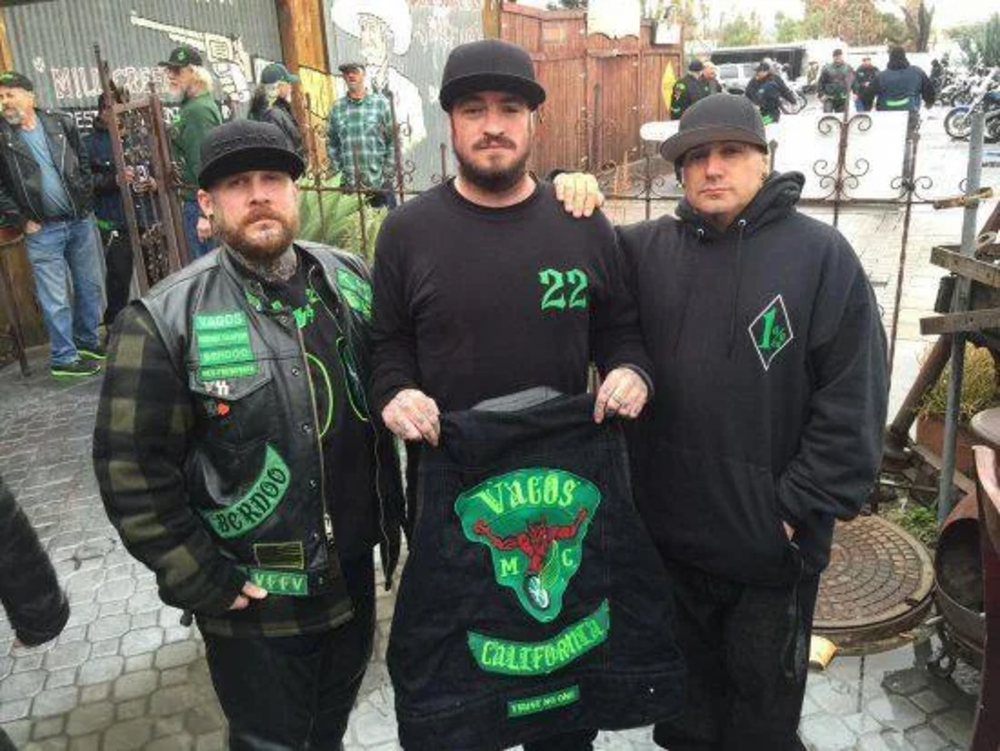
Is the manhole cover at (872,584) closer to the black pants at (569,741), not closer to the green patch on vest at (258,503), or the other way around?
the black pants at (569,741)

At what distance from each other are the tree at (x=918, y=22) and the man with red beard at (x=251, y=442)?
48984mm

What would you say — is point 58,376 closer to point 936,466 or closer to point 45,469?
point 45,469

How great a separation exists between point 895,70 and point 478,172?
15.3 meters

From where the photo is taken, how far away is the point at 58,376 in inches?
263

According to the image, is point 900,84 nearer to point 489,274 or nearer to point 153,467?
point 489,274

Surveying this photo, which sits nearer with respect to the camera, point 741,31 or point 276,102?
point 276,102

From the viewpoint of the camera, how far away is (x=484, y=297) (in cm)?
219

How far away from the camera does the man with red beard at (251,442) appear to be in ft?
6.57

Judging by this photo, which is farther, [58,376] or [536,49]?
[536,49]

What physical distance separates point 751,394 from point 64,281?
19.8 ft

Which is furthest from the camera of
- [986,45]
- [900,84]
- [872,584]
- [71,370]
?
[986,45]

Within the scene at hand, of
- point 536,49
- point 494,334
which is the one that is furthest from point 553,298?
A: point 536,49

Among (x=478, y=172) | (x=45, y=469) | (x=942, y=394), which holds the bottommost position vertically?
(x=45, y=469)

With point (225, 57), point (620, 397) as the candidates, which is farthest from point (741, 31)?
point (620, 397)
